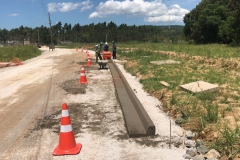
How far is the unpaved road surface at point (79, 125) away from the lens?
13.1ft

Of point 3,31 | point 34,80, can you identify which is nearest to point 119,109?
point 34,80

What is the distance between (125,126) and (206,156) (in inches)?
76.1

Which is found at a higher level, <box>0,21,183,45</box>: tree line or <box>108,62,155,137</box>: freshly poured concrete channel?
<box>0,21,183,45</box>: tree line

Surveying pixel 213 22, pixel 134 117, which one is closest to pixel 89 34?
pixel 213 22

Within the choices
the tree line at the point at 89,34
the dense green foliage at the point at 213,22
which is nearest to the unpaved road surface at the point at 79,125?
the dense green foliage at the point at 213,22

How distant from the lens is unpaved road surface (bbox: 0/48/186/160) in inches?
157

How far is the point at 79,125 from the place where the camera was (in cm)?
525

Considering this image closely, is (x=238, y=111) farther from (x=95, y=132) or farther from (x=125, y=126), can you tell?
(x=95, y=132)

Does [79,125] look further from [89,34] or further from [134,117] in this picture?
[89,34]

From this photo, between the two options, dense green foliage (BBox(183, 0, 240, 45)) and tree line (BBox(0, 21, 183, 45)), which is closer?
dense green foliage (BBox(183, 0, 240, 45))

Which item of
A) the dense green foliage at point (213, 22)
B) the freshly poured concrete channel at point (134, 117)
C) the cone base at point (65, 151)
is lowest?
the cone base at point (65, 151)

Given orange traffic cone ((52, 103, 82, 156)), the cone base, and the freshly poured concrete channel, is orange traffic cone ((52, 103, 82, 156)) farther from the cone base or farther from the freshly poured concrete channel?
the freshly poured concrete channel

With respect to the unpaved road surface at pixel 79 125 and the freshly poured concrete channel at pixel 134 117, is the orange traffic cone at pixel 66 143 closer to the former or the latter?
the unpaved road surface at pixel 79 125

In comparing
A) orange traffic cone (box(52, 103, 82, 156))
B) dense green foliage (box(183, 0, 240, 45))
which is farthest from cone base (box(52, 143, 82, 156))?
dense green foliage (box(183, 0, 240, 45))
